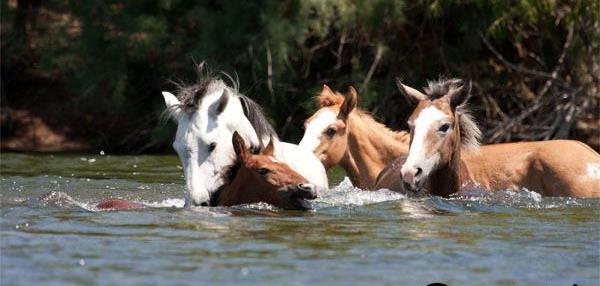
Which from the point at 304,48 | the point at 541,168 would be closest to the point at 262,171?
the point at 541,168

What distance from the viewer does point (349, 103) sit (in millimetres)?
9625

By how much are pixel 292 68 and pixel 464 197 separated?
22.2 feet

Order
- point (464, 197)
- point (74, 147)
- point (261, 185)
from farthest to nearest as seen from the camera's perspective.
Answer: point (74, 147) → point (464, 197) → point (261, 185)

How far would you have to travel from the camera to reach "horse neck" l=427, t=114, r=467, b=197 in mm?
8469

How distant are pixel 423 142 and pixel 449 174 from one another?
1.74 feet

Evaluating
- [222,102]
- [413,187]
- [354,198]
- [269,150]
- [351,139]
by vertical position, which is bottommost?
[354,198]

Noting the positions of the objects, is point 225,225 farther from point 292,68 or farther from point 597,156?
point 292,68

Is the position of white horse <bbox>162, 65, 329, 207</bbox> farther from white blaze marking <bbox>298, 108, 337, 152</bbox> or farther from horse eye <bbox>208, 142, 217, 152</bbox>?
white blaze marking <bbox>298, 108, 337, 152</bbox>

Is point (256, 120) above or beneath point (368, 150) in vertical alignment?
above

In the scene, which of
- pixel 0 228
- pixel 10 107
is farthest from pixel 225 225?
pixel 10 107

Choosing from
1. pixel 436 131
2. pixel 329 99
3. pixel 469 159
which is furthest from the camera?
pixel 329 99

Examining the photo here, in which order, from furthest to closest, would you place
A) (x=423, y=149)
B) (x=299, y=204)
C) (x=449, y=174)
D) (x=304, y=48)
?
(x=304, y=48)
(x=449, y=174)
(x=423, y=149)
(x=299, y=204)

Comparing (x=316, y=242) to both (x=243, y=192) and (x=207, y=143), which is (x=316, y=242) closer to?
(x=243, y=192)

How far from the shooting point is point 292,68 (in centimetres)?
1530
